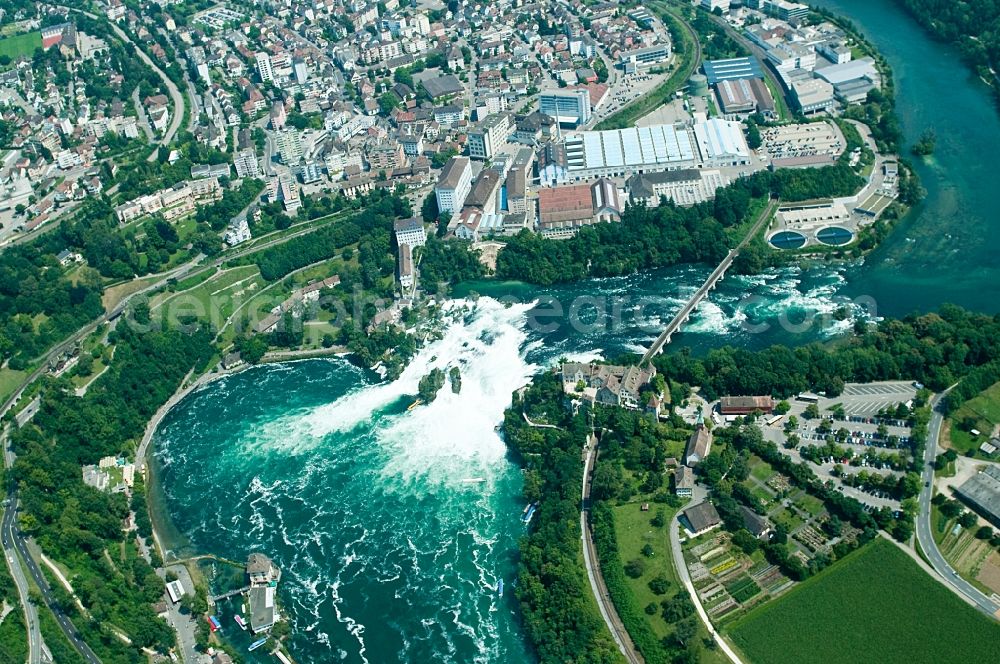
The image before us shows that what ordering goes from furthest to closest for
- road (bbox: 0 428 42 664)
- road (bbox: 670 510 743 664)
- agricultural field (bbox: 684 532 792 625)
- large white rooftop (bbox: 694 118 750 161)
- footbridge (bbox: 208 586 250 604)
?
large white rooftop (bbox: 694 118 750 161) < footbridge (bbox: 208 586 250 604) < road (bbox: 0 428 42 664) < agricultural field (bbox: 684 532 792 625) < road (bbox: 670 510 743 664)

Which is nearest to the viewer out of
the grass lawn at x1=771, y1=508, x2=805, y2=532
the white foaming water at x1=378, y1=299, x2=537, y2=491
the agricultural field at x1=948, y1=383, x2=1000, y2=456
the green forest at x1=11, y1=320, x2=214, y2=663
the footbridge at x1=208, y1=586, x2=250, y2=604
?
the green forest at x1=11, y1=320, x2=214, y2=663

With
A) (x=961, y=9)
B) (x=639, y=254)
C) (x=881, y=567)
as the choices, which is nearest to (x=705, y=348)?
(x=639, y=254)

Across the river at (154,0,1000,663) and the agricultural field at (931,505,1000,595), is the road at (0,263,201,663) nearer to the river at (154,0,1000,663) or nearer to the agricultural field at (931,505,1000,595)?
the river at (154,0,1000,663)

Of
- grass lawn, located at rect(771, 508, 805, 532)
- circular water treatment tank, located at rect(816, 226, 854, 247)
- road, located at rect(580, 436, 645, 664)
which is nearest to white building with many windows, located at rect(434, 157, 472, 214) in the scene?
circular water treatment tank, located at rect(816, 226, 854, 247)

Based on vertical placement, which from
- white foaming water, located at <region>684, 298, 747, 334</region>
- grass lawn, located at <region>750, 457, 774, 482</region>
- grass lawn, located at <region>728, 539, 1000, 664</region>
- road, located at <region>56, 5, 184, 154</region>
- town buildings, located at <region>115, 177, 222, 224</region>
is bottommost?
grass lawn, located at <region>728, 539, 1000, 664</region>

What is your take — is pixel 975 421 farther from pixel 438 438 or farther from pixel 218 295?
pixel 218 295

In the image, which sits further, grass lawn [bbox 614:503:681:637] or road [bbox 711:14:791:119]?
road [bbox 711:14:791:119]

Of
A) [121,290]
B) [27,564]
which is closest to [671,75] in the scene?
[121,290]

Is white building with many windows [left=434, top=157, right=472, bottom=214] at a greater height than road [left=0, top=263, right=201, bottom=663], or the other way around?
white building with many windows [left=434, top=157, right=472, bottom=214]
